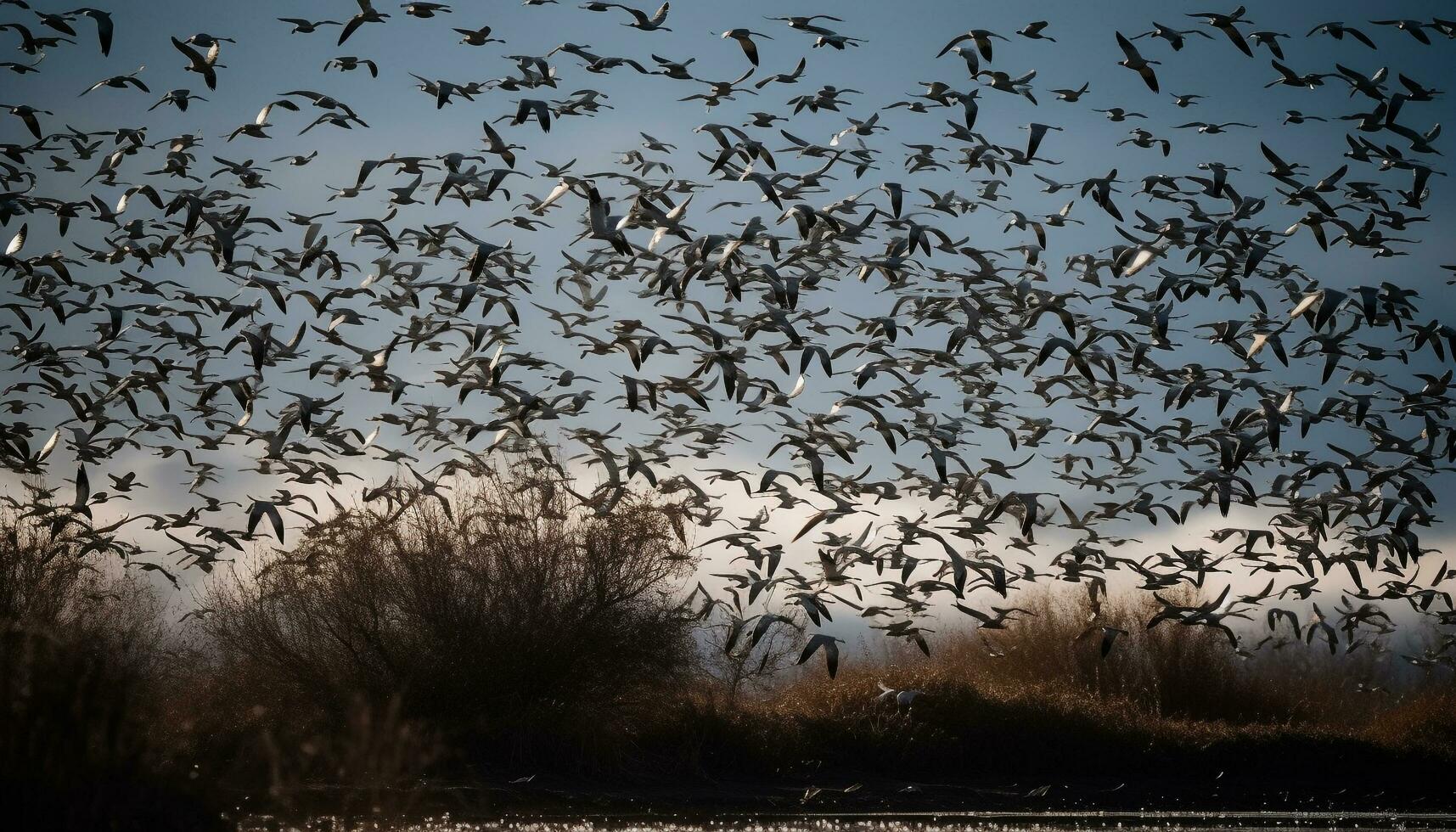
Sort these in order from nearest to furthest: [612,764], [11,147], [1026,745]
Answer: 1. [11,147]
2. [612,764]
3. [1026,745]

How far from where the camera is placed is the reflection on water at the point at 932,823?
37.0ft

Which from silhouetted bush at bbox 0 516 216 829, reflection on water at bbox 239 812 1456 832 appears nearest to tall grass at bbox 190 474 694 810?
reflection on water at bbox 239 812 1456 832

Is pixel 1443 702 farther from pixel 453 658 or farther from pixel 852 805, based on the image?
pixel 453 658

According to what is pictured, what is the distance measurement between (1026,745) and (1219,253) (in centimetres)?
792

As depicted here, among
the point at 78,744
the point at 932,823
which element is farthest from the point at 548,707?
the point at 78,744

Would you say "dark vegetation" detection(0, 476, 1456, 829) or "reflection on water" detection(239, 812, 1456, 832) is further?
"dark vegetation" detection(0, 476, 1456, 829)

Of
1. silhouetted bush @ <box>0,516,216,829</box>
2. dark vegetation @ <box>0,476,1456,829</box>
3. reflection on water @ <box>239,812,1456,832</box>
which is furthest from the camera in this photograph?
dark vegetation @ <box>0,476,1456,829</box>

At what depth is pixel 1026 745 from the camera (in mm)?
17562

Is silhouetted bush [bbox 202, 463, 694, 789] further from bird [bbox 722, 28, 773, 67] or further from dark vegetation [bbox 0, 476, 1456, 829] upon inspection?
bird [bbox 722, 28, 773, 67]

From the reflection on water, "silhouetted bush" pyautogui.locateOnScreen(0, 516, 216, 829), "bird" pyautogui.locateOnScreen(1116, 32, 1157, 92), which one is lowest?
the reflection on water

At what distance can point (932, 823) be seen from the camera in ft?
41.6

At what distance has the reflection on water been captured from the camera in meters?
11.3

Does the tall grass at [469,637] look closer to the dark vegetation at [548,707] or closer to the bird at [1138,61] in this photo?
the dark vegetation at [548,707]

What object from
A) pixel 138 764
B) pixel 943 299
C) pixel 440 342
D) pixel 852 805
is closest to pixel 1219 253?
pixel 943 299
